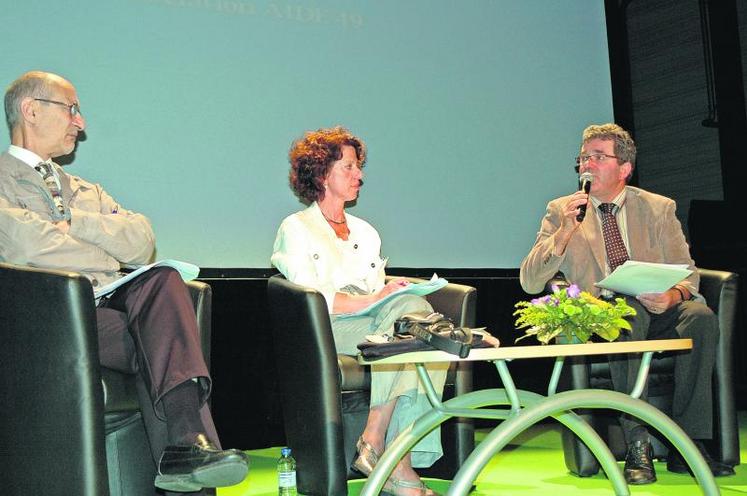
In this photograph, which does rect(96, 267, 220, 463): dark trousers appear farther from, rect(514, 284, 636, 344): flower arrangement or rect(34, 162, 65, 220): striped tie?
rect(514, 284, 636, 344): flower arrangement

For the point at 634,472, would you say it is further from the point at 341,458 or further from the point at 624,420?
the point at 341,458

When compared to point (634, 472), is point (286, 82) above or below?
above

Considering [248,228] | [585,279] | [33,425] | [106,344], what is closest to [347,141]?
[248,228]

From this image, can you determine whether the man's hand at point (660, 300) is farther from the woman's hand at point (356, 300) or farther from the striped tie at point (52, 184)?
the striped tie at point (52, 184)

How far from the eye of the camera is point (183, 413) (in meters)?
2.20

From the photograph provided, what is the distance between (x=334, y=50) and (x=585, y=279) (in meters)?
1.72

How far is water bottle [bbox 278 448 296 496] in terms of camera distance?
3.03 metres

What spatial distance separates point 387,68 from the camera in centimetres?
452

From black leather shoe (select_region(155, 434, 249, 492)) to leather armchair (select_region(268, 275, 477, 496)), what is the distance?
682 millimetres

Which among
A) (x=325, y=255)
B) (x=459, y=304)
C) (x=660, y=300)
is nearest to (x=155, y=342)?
(x=325, y=255)

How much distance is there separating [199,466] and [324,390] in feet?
2.50

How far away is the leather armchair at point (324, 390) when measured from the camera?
110 inches

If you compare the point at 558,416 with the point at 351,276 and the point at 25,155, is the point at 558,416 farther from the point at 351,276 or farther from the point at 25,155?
the point at 25,155

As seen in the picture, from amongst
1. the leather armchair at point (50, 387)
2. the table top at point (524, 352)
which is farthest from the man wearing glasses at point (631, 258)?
the leather armchair at point (50, 387)
